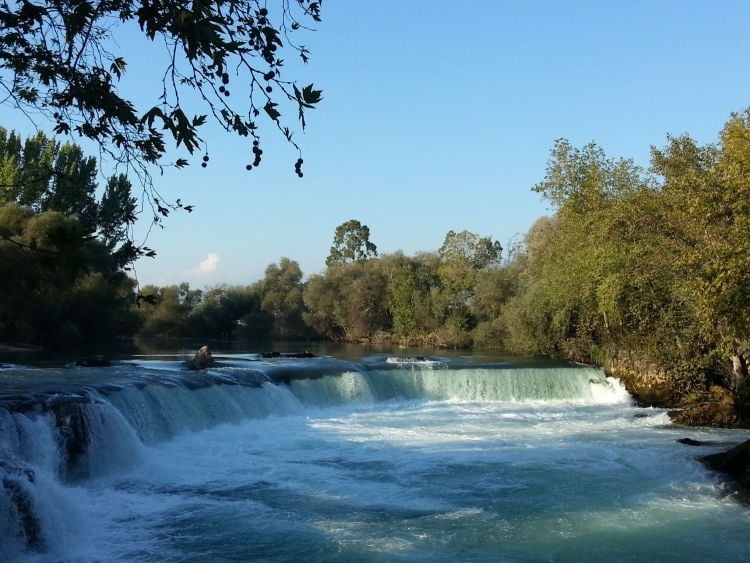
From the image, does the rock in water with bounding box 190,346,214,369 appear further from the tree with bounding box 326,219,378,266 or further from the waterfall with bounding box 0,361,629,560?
the tree with bounding box 326,219,378,266

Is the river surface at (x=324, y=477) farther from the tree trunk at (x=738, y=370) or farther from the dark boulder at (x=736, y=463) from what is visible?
the tree trunk at (x=738, y=370)

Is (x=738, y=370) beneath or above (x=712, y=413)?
above

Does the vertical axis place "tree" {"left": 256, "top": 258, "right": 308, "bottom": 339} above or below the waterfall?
above

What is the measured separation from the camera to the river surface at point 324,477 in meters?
7.54

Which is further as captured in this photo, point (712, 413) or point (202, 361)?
point (202, 361)

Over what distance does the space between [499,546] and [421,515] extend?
1.34m

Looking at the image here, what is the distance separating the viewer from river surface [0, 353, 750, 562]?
754 cm

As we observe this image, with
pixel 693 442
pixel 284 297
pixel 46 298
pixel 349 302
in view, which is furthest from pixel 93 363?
pixel 284 297

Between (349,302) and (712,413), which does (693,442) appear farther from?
(349,302)

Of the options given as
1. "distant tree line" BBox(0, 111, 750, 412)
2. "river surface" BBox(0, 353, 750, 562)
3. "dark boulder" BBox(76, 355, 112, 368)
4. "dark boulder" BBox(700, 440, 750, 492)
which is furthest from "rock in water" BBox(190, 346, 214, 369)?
"dark boulder" BBox(700, 440, 750, 492)

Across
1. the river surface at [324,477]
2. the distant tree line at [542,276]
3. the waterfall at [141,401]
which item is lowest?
the river surface at [324,477]

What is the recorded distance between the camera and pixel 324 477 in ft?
34.9

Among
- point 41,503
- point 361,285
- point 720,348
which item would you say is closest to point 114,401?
point 41,503

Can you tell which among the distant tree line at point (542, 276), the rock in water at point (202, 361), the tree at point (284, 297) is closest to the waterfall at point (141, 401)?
the rock in water at point (202, 361)
